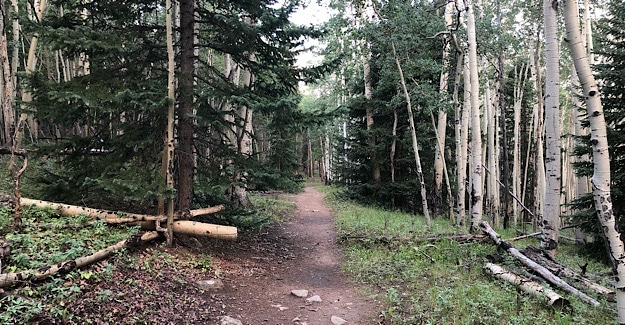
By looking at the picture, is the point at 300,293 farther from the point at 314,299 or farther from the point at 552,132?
the point at 552,132

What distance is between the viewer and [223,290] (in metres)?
5.90

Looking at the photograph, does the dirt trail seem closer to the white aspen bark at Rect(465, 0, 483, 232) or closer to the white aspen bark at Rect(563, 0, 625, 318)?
the white aspen bark at Rect(563, 0, 625, 318)

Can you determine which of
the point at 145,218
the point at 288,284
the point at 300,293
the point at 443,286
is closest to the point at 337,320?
the point at 300,293

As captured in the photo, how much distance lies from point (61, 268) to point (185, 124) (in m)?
3.94

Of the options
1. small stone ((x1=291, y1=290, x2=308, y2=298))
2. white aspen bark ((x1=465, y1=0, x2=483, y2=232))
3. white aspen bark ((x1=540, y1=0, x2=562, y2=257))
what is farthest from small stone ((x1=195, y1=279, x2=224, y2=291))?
white aspen bark ((x1=465, y1=0, x2=483, y2=232))

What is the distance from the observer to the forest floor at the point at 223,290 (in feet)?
14.3

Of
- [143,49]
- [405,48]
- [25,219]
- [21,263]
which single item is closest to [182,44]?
[143,49]

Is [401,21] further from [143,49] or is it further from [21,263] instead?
[21,263]

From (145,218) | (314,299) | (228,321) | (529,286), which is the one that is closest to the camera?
(228,321)

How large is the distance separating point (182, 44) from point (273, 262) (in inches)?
206

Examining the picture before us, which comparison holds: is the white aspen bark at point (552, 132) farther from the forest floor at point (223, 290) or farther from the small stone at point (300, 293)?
the small stone at point (300, 293)

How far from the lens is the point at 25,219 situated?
5758 millimetres

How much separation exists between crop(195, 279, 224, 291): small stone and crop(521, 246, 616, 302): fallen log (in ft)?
18.6

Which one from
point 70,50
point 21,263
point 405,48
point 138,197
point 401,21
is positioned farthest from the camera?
point 405,48
